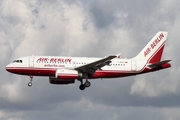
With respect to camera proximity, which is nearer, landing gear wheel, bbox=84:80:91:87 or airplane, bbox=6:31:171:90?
airplane, bbox=6:31:171:90

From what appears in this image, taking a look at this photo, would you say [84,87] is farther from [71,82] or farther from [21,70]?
[21,70]

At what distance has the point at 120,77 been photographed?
105 metres

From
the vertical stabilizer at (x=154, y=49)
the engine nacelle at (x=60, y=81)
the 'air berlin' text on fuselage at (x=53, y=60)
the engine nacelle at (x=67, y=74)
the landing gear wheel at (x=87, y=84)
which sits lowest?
→ the landing gear wheel at (x=87, y=84)

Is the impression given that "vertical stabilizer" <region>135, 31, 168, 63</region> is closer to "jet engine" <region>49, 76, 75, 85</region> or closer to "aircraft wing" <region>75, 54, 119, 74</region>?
"aircraft wing" <region>75, 54, 119, 74</region>

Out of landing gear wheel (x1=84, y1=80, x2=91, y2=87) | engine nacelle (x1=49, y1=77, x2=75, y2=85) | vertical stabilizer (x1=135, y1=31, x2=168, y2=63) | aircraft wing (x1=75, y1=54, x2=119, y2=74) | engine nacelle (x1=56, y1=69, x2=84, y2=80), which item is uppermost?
vertical stabilizer (x1=135, y1=31, x2=168, y2=63)

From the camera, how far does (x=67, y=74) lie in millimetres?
98688

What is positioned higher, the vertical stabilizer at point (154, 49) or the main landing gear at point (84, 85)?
the vertical stabilizer at point (154, 49)

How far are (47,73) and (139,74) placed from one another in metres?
17.1

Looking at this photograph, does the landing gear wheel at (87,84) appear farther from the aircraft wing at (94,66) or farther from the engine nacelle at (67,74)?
the aircraft wing at (94,66)

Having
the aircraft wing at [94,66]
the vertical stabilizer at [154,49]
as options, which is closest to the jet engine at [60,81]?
the aircraft wing at [94,66]

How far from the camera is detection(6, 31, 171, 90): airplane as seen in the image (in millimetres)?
98625

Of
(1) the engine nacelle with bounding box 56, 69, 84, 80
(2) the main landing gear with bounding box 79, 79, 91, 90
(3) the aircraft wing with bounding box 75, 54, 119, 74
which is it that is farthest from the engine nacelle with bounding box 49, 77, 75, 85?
(3) the aircraft wing with bounding box 75, 54, 119, 74

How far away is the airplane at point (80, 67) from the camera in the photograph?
324 feet

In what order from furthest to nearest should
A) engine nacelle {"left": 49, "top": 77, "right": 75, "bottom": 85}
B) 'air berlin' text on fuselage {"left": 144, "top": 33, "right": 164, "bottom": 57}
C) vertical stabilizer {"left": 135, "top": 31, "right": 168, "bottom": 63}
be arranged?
'air berlin' text on fuselage {"left": 144, "top": 33, "right": 164, "bottom": 57}
vertical stabilizer {"left": 135, "top": 31, "right": 168, "bottom": 63}
engine nacelle {"left": 49, "top": 77, "right": 75, "bottom": 85}
